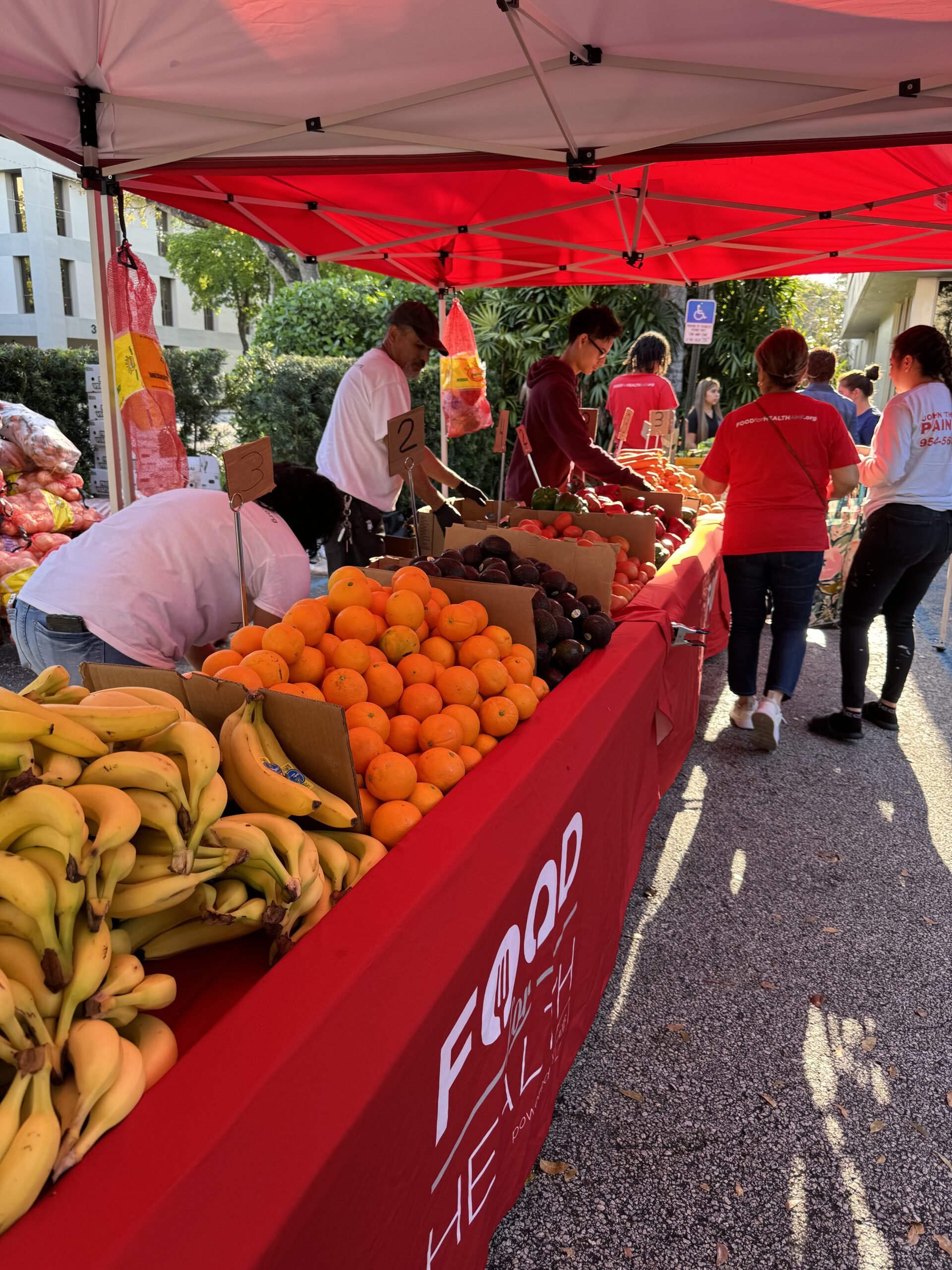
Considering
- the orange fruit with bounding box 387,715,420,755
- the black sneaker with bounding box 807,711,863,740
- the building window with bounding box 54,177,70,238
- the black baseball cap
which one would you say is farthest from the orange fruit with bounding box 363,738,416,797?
the building window with bounding box 54,177,70,238

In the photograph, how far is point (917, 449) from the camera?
3961mm

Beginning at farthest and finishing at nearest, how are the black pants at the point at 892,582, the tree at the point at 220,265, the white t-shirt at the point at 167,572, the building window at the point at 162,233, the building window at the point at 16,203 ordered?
the building window at the point at 162,233 → the building window at the point at 16,203 → the tree at the point at 220,265 → the black pants at the point at 892,582 → the white t-shirt at the point at 167,572

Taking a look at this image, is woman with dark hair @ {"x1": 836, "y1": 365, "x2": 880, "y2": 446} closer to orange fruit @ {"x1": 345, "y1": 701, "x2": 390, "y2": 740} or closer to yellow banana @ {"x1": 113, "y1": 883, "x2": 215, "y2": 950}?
orange fruit @ {"x1": 345, "y1": 701, "x2": 390, "y2": 740}

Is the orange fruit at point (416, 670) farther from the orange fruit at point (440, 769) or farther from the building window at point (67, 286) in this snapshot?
the building window at point (67, 286)

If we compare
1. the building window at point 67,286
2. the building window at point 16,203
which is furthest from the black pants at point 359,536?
the building window at point 16,203

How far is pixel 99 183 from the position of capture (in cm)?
336

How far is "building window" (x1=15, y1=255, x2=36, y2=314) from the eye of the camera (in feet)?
78.8

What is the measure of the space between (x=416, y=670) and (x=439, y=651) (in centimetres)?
14

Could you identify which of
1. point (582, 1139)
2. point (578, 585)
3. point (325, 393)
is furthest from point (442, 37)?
point (325, 393)

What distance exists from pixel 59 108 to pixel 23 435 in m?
3.02

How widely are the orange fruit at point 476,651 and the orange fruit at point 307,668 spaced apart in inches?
15.6

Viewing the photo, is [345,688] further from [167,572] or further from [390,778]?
[167,572]

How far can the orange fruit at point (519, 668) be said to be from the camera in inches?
80.7

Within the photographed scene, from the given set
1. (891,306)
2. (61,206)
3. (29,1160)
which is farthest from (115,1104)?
(61,206)
